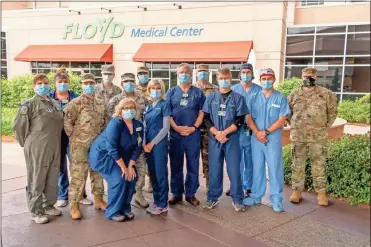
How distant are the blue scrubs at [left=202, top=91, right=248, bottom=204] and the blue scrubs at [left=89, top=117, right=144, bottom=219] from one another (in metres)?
0.96

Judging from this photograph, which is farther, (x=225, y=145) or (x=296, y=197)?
(x=296, y=197)

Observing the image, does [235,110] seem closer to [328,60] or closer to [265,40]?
[265,40]

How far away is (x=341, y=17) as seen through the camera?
A: 57.8 ft

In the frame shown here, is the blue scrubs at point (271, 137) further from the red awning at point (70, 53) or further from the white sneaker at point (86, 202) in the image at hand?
the red awning at point (70, 53)

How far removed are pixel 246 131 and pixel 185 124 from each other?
87cm

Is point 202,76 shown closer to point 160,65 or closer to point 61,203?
point 61,203

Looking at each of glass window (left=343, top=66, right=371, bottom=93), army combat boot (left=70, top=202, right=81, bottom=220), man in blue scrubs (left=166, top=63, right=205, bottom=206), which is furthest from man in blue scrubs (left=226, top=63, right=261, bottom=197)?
glass window (left=343, top=66, right=371, bottom=93)

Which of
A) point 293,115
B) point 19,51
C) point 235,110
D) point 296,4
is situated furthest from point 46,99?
point 19,51

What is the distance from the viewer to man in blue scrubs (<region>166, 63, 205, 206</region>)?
4617 mm

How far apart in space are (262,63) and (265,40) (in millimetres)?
1028

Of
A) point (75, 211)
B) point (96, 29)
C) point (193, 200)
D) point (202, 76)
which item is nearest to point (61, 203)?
point (75, 211)

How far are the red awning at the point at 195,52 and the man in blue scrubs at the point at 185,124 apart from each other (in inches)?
416

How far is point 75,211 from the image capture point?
4.23m

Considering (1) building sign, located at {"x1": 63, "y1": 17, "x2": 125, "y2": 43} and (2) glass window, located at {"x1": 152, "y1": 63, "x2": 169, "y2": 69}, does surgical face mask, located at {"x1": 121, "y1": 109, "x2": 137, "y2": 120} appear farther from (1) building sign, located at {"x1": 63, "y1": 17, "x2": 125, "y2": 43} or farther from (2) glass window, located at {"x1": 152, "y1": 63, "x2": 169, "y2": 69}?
(1) building sign, located at {"x1": 63, "y1": 17, "x2": 125, "y2": 43}
